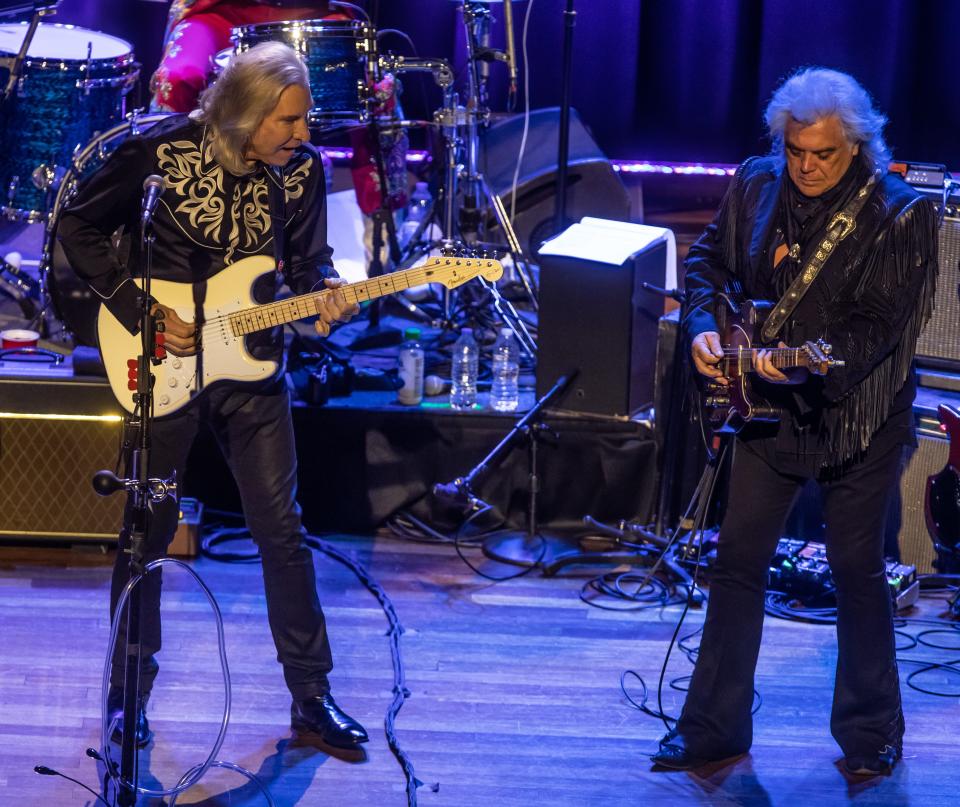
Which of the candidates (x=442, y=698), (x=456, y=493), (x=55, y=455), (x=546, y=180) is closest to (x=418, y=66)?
(x=546, y=180)

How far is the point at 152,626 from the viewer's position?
3738 mm

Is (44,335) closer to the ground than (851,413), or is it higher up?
closer to the ground

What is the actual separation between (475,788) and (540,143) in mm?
4409

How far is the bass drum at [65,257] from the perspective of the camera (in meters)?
5.49

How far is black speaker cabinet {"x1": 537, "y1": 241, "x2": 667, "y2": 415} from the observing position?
519 centimetres

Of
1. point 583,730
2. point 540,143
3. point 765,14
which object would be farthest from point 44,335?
point 765,14

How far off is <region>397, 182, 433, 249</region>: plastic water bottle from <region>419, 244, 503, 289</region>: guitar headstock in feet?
10.2

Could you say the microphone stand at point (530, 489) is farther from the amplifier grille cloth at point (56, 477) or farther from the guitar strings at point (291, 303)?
the guitar strings at point (291, 303)

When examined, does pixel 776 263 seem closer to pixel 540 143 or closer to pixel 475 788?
pixel 475 788

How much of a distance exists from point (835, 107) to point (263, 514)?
178cm

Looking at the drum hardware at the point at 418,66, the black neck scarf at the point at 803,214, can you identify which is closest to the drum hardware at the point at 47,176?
the drum hardware at the point at 418,66

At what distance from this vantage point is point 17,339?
5508 mm

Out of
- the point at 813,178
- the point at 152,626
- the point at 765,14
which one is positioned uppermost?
the point at 765,14

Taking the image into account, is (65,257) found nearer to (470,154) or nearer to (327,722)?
(470,154)
